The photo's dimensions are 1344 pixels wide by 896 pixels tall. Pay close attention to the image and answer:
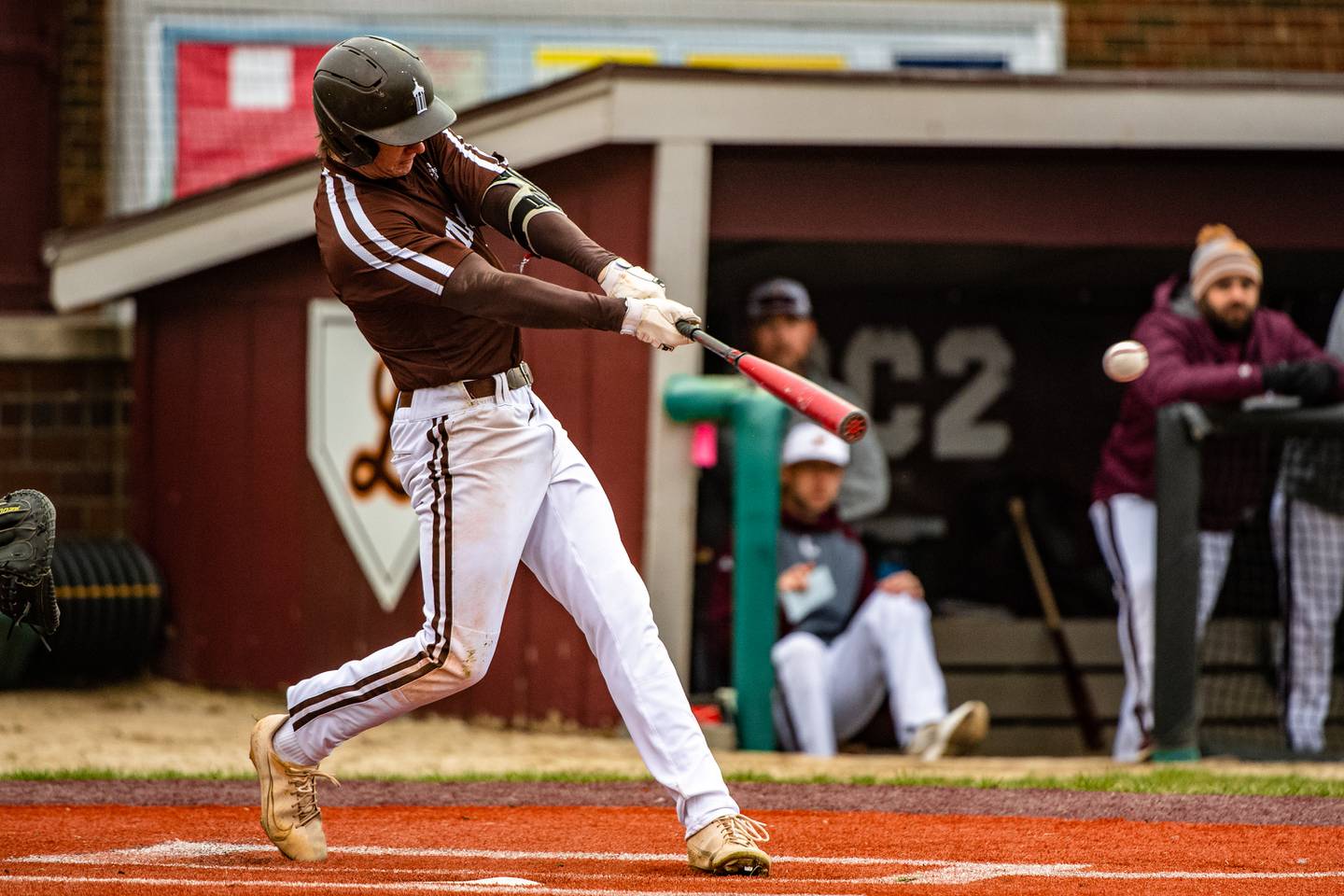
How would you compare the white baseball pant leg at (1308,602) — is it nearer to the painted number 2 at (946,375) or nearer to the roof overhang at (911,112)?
the roof overhang at (911,112)

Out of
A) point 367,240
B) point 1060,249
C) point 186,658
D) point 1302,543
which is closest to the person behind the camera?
point 367,240

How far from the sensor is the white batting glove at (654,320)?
3943 mm

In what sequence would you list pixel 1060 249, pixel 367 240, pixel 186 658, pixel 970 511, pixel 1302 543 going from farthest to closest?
pixel 970 511
pixel 1060 249
pixel 186 658
pixel 1302 543
pixel 367 240

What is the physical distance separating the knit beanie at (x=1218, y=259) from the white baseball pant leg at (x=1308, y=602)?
930mm

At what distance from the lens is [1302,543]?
296 inches

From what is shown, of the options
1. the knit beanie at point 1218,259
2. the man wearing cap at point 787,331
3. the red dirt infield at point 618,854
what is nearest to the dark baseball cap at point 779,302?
the man wearing cap at point 787,331

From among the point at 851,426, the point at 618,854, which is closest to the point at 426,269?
the point at 851,426

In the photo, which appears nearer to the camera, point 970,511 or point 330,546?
point 330,546

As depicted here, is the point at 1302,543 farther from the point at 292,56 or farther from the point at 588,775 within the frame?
the point at 292,56

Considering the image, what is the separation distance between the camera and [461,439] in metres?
4.21

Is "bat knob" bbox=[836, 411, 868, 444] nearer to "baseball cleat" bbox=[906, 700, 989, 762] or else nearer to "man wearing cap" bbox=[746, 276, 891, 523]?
"baseball cleat" bbox=[906, 700, 989, 762]

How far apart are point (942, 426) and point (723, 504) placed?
2395mm

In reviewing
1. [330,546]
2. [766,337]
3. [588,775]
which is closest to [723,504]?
[766,337]

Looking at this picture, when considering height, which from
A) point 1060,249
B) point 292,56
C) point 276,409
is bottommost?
point 276,409
